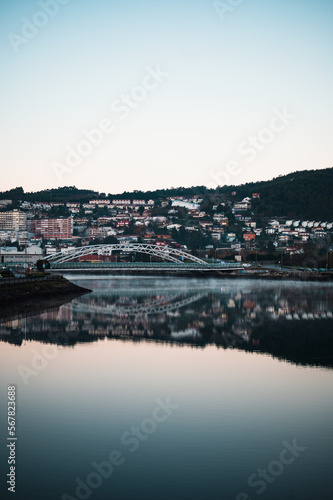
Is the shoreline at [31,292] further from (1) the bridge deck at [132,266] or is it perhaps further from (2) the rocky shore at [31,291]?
(1) the bridge deck at [132,266]

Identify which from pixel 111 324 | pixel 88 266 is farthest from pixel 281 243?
pixel 111 324

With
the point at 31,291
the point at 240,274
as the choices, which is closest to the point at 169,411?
the point at 31,291

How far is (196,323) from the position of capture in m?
34.1

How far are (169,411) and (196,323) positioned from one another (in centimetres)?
1827

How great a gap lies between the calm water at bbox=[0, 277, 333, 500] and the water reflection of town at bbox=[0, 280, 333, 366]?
148 mm

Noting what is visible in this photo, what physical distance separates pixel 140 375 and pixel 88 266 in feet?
220

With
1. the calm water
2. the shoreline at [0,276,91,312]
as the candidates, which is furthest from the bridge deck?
the calm water

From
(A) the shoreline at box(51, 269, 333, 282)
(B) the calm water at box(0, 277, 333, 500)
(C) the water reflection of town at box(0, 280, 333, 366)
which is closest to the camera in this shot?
(B) the calm water at box(0, 277, 333, 500)

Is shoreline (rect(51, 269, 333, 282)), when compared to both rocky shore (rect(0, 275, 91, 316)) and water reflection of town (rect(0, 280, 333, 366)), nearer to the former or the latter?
rocky shore (rect(0, 275, 91, 316))

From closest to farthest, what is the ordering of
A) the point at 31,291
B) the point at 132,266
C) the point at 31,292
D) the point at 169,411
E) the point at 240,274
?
the point at 169,411, the point at 31,292, the point at 31,291, the point at 132,266, the point at 240,274

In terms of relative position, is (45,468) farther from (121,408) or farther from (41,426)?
(121,408)

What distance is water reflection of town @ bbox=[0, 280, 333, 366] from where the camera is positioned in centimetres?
2748

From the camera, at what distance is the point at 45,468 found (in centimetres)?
1206

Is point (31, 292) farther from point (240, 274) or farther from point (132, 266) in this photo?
point (240, 274)
